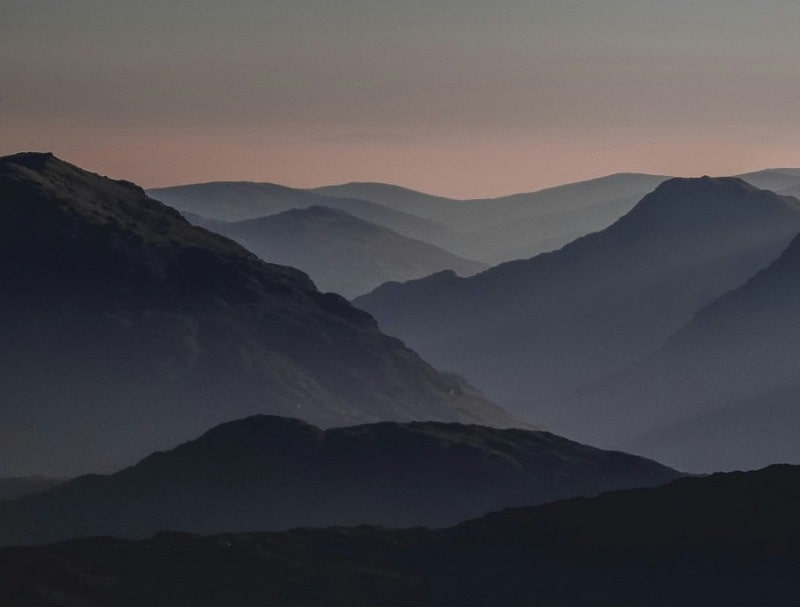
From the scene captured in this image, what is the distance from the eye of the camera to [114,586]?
199375 millimetres

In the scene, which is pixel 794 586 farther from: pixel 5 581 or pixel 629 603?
pixel 5 581

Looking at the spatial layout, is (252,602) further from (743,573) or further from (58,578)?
(743,573)

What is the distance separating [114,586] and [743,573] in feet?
217

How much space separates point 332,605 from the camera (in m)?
200

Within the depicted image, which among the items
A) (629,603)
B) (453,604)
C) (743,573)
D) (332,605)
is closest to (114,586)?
(332,605)

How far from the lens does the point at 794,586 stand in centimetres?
19388

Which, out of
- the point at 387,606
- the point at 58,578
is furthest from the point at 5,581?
the point at 387,606

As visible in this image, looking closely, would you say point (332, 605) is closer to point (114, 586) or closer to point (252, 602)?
point (252, 602)

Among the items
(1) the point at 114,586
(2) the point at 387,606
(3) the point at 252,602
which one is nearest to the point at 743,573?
(2) the point at 387,606

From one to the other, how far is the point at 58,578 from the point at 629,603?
5979 centimetres

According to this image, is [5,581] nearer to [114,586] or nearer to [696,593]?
[114,586]

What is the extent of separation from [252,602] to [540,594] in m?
30.4

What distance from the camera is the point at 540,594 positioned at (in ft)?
656

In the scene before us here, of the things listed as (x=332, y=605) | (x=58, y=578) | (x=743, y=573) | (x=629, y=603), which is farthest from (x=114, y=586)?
(x=743, y=573)
